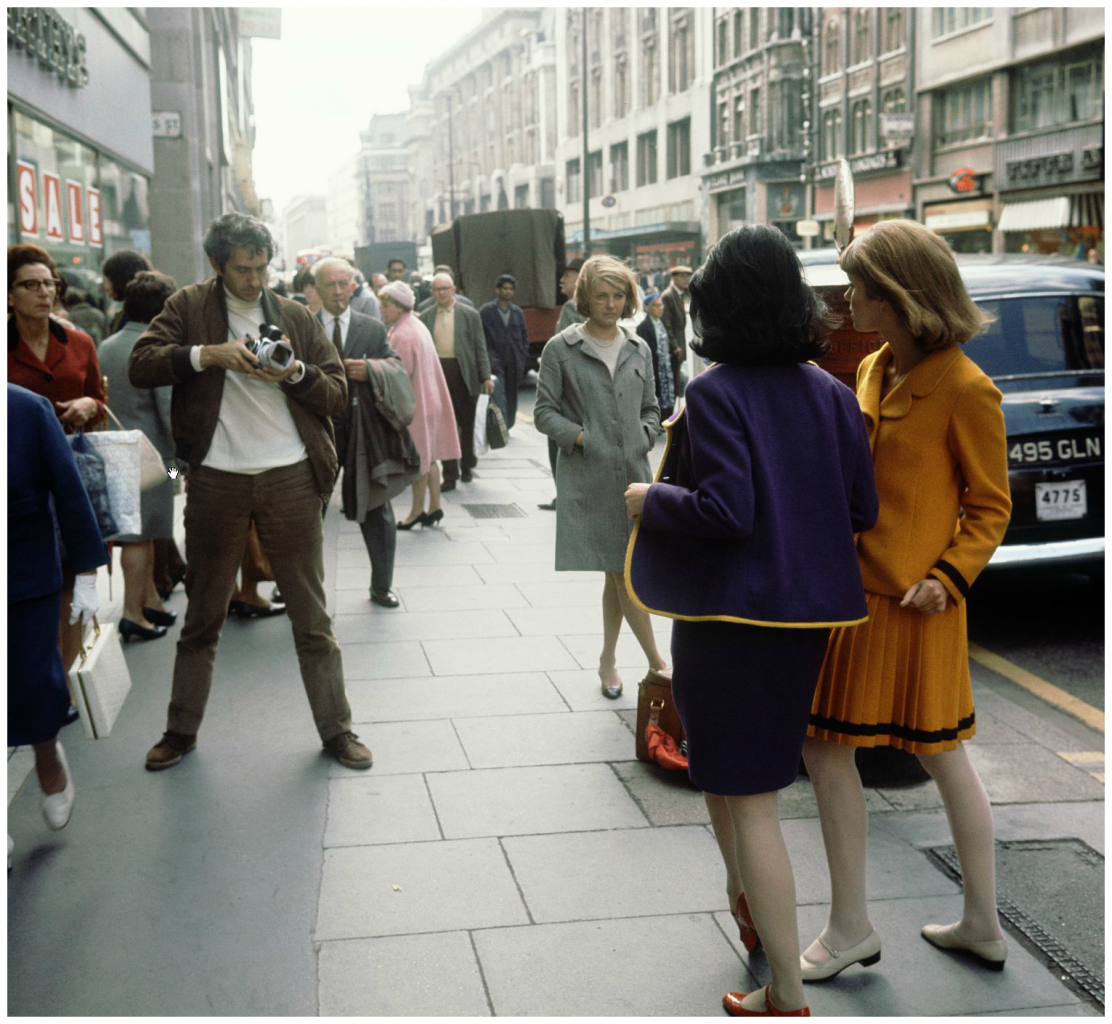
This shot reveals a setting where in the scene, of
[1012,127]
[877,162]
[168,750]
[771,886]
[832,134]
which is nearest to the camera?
[771,886]

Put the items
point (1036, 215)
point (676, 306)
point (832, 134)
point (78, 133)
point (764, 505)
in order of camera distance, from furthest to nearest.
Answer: point (832, 134), point (1036, 215), point (676, 306), point (78, 133), point (764, 505)

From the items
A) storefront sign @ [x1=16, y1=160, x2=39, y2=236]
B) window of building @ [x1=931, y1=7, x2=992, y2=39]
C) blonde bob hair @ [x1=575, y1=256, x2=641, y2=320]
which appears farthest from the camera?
window of building @ [x1=931, y1=7, x2=992, y2=39]

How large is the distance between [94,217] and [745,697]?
1229 centimetres

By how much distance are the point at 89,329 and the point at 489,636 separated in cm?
433

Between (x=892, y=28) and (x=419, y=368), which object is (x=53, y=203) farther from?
(x=892, y=28)

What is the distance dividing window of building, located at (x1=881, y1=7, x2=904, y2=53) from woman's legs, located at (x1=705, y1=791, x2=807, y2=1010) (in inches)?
1665

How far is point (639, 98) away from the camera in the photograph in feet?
218

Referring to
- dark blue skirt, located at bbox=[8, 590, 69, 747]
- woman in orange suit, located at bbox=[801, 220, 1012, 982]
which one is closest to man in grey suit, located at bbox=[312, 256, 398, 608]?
dark blue skirt, located at bbox=[8, 590, 69, 747]

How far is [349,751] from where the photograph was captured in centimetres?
486

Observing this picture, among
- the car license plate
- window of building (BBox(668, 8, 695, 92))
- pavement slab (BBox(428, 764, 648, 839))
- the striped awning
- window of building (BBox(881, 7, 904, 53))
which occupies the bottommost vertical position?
pavement slab (BBox(428, 764, 648, 839))

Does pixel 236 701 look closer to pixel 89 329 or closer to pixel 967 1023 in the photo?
pixel 967 1023

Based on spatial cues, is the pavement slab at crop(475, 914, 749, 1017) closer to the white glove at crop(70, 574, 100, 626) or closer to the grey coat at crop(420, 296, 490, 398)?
the white glove at crop(70, 574, 100, 626)

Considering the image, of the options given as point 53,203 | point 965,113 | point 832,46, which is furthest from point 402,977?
point 832,46

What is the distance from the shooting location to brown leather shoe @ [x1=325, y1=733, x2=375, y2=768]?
4.83 metres
